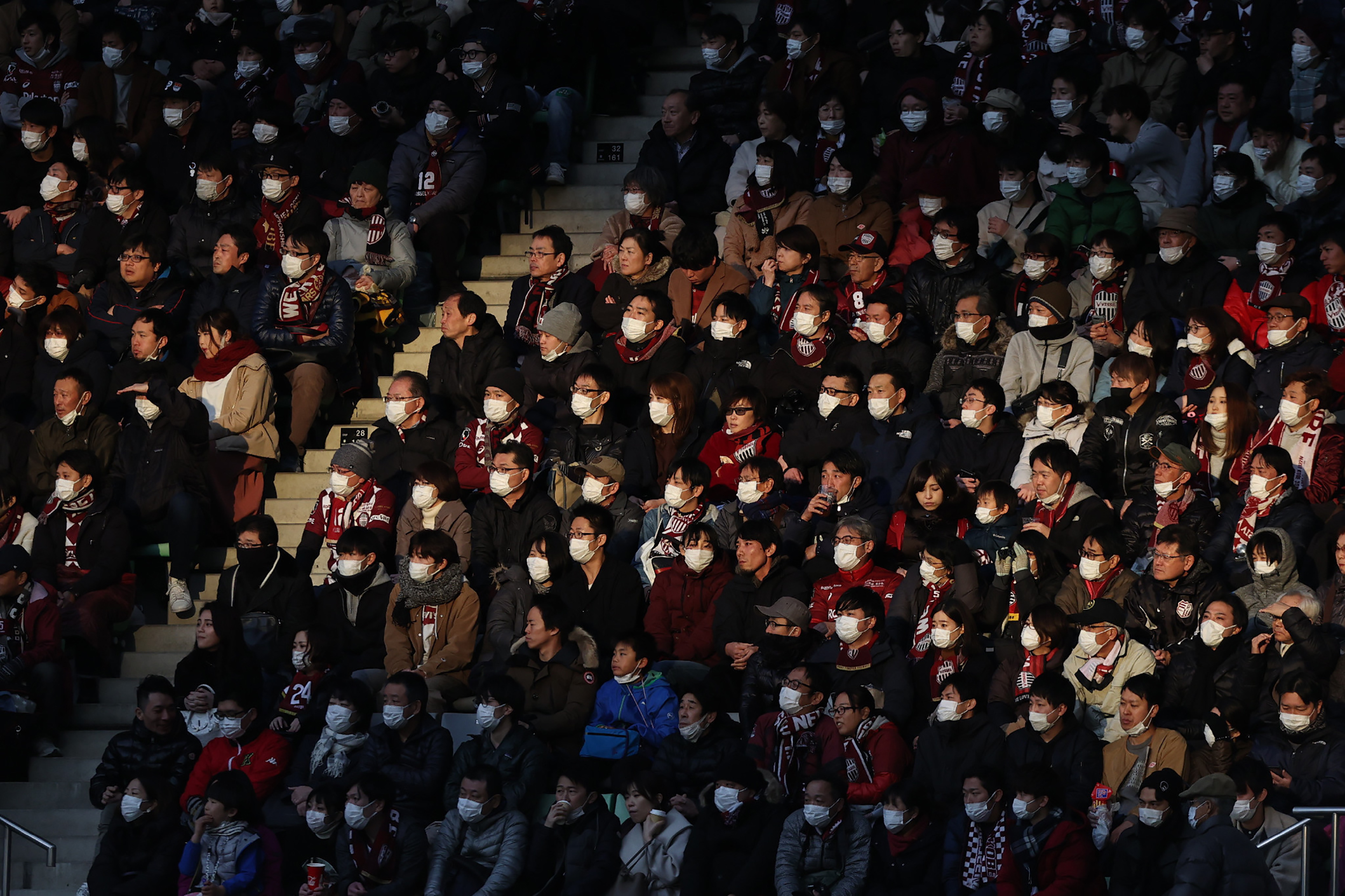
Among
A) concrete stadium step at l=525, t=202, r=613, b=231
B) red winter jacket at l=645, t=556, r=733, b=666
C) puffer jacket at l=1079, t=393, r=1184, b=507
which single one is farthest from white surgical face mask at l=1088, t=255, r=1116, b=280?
concrete stadium step at l=525, t=202, r=613, b=231

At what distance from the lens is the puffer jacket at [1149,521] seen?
1120 cm

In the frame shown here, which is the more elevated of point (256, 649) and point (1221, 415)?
point (1221, 415)

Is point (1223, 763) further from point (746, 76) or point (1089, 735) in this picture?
point (746, 76)

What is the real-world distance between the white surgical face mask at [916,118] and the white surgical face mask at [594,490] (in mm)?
3731

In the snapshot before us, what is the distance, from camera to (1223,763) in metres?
9.90

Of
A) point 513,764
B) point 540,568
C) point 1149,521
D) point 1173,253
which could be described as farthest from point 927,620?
point 1173,253

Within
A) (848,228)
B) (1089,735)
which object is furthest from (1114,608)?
(848,228)

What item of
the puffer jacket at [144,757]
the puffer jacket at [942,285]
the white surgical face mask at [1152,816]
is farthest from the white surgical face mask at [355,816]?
the puffer jacket at [942,285]

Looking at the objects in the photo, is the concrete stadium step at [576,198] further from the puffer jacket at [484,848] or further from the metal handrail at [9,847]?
the metal handrail at [9,847]

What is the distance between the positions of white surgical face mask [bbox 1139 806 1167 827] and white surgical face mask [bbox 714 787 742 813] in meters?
1.92

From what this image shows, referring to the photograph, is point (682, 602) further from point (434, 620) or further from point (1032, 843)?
point (1032, 843)

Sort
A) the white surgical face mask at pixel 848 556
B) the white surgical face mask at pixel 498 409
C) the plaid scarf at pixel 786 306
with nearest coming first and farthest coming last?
the white surgical face mask at pixel 848 556 → the white surgical face mask at pixel 498 409 → the plaid scarf at pixel 786 306

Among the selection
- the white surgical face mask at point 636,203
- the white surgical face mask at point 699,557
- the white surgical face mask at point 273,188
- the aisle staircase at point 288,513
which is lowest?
the aisle staircase at point 288,513

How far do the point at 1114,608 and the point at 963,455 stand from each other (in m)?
1.81
